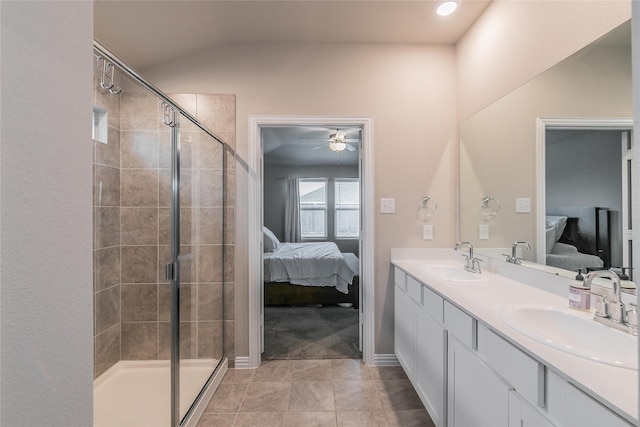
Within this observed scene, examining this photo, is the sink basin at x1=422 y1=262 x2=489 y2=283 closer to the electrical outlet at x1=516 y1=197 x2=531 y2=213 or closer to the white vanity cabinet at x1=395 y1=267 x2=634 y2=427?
the white vanity cabinet at x1=395 y1=267 x2=634 y2=427

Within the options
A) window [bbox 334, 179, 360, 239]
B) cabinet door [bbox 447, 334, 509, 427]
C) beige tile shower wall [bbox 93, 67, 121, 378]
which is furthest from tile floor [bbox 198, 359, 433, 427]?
window [bbox 334, 179, 360, 239]

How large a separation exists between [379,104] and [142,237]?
2107mm

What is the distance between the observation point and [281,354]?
259 cm

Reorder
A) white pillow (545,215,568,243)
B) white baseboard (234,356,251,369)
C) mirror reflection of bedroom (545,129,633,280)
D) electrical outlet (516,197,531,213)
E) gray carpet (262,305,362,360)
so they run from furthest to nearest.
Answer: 1. gray carpet (262,305,362,360)
2. white baseboard (234,356,251,369)
3. electrical outlet (516,197,531,213)
4. white pillow (545,215,568,243)
5. mirror reflection of bedroom (545,129,633,280)

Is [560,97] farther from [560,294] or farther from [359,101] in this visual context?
[359,101]

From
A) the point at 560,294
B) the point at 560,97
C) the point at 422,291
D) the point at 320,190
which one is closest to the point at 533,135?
the point at 560,97

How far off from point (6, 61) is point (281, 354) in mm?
2627

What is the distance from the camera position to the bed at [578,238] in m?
1.25

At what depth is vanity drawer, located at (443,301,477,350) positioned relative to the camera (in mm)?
1229

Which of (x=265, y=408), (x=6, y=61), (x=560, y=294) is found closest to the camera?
(x=6, y=61)

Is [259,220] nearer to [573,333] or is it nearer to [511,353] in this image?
[511,353]

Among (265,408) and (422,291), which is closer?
(422,291)

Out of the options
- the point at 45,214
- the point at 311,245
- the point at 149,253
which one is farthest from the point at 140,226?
the point at 311,245

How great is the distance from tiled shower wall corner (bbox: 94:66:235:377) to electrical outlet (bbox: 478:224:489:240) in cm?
206
